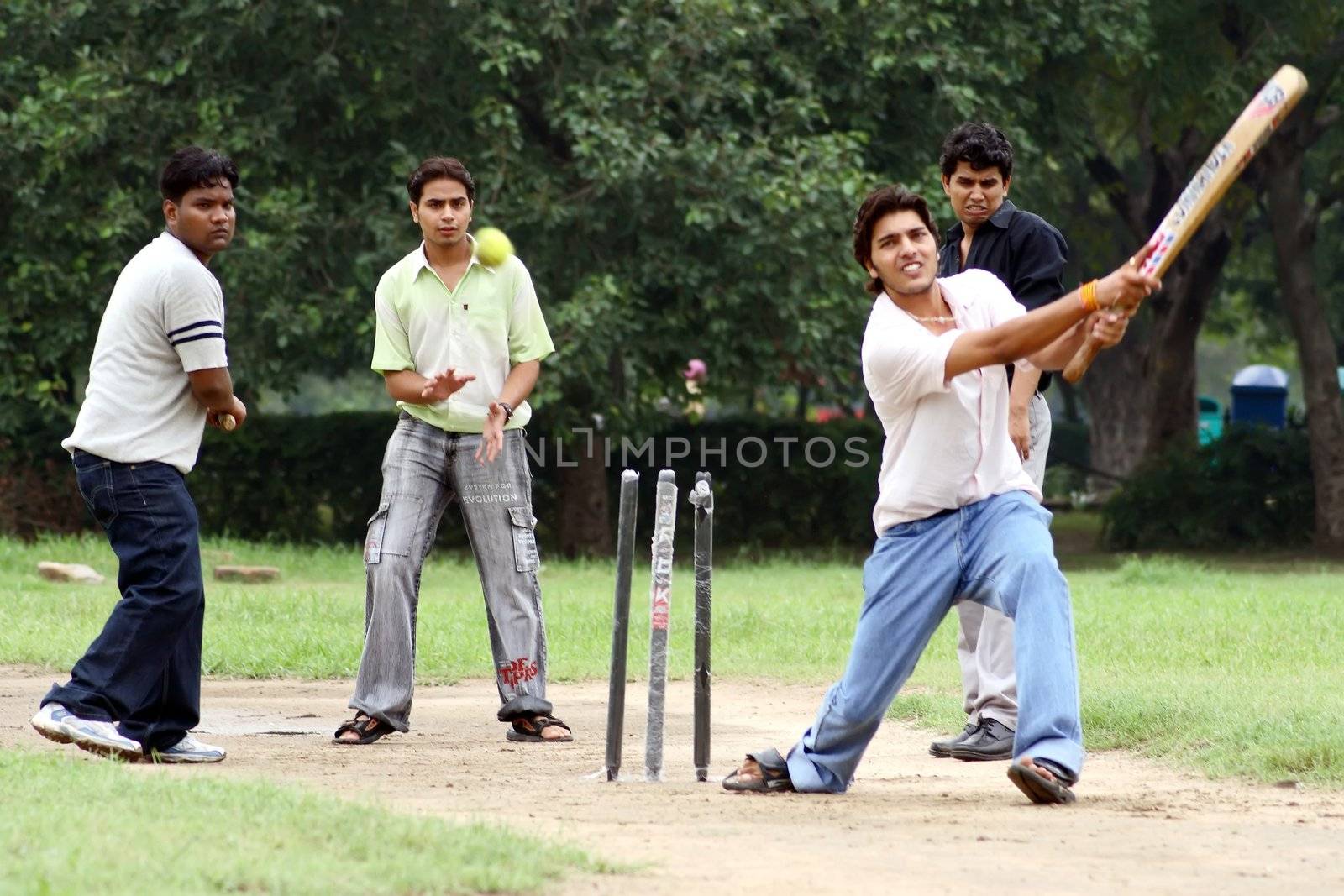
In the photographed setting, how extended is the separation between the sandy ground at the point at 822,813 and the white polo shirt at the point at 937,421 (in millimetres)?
941

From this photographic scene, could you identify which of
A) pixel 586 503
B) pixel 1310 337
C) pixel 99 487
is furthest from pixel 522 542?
pixel 1310 337

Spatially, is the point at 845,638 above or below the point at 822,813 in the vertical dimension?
below

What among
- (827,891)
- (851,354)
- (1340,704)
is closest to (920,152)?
(851,354)

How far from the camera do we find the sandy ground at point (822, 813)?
14.8 ft

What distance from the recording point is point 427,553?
23.9 ft

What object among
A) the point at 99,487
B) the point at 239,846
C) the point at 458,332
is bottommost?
the point at 239,846

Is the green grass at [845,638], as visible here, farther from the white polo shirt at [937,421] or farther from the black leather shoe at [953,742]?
the white polo shirt at [937,421]

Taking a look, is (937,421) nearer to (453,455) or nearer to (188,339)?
(453,455)

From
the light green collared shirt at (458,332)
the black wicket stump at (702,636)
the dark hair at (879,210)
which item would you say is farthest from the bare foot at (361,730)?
the dark hair at (879,210)

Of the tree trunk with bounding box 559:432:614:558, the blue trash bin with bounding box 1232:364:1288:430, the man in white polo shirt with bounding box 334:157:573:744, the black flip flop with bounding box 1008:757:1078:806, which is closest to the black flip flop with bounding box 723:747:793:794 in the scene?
the black flip flop with bounding box 1008:757:1078:806

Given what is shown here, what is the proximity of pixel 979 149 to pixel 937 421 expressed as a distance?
1.58 m

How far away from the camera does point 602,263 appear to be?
17.4m

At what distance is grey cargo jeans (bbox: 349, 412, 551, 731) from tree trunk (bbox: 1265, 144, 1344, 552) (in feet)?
51.8

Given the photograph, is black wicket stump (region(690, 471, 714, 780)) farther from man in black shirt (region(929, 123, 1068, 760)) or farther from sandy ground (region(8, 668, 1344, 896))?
man in black shirt (region(929, 123, 1068, 760))
